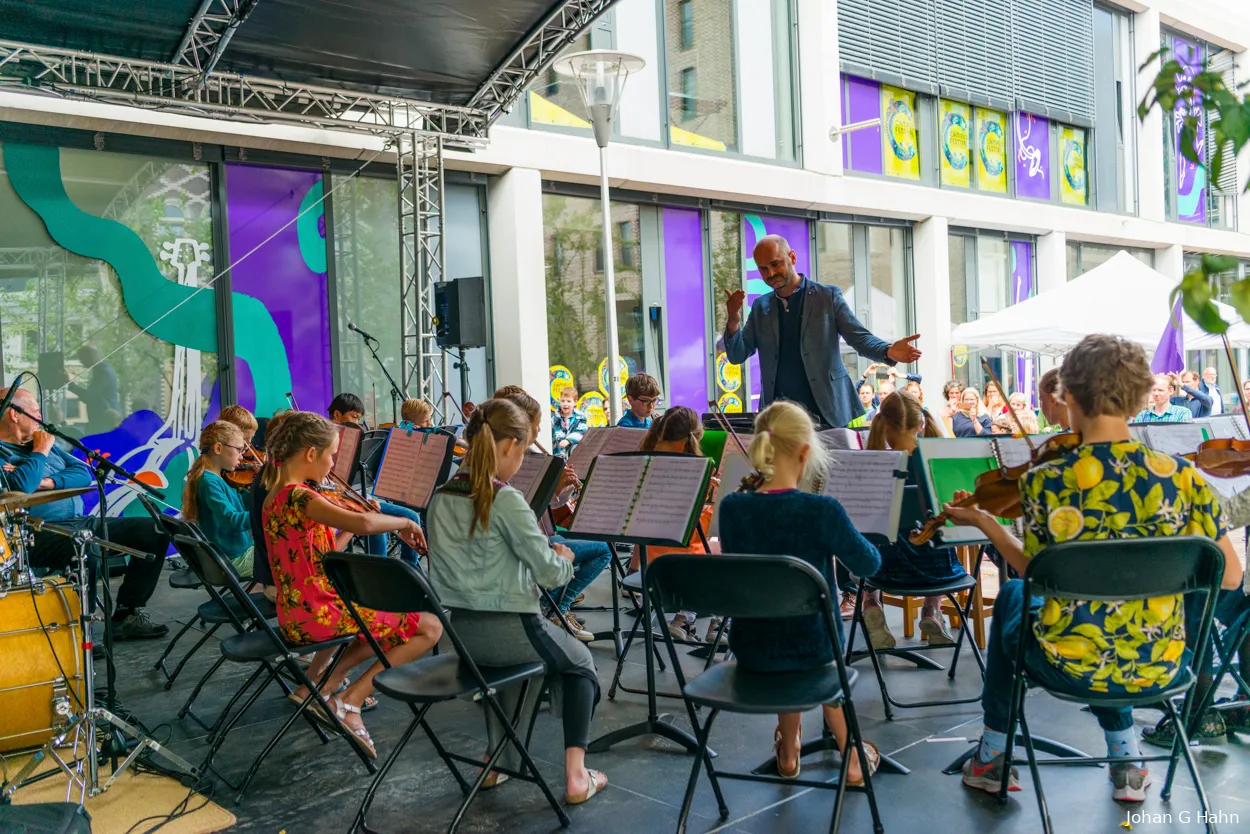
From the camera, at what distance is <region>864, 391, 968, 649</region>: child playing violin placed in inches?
171

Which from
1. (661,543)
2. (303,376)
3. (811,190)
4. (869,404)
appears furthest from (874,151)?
(661,543)

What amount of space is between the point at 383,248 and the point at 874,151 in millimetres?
7951

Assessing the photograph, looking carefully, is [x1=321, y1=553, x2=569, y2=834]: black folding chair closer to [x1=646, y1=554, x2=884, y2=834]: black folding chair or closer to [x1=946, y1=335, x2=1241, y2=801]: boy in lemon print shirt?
[x1=646, y1=554, x2=884, y2=834]: black folding chair

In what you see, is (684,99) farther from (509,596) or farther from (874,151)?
(509,596)

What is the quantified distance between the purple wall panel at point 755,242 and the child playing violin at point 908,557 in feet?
26.9

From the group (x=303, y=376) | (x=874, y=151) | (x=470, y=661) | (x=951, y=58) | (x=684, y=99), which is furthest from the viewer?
(x=951, y=58)

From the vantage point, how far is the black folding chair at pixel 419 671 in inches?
119

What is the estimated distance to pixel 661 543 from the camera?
3.58m

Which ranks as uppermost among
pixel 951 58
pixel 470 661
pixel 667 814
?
pixel 951 58

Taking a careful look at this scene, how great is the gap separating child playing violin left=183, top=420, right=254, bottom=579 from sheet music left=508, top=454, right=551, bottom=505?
152 cm

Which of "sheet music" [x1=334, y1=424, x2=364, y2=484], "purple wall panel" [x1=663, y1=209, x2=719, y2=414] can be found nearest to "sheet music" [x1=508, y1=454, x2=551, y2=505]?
"sheet music" [x1=334, y1=424, x2=364, y2=484]

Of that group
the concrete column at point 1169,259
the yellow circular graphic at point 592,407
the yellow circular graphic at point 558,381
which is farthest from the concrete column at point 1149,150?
the yellow circular graphic at point 558,381

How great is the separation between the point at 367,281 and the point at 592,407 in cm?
308

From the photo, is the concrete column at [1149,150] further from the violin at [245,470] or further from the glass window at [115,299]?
the violin at [245,470]
